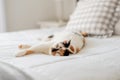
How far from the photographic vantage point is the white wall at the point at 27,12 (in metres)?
3.23

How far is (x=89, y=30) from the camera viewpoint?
1920 mm

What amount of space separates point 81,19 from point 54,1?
5.38 ft

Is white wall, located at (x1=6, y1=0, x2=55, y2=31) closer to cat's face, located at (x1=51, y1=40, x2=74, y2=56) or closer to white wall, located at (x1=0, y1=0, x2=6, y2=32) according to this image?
white wall, located at (x1=0, y1=0, x2=6, y2=32)

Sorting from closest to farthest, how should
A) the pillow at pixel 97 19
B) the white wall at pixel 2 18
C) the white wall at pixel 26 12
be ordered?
the pillow at pixel 97 19 → the white wall at pixel 2 18 → the white wall at pixel 26 12

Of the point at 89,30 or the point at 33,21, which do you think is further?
the point at 33,21

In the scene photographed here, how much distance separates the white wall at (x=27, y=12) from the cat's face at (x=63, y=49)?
2.02m

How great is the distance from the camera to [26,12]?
3.38 meters

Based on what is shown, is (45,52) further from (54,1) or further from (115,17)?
(54,1)

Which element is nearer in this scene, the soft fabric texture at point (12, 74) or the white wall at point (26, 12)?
the soft fabric texture at point (12, 74)

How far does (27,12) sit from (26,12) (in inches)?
0.7

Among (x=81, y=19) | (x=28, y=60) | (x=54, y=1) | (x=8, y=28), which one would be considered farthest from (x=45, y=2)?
(x=28, y=60)

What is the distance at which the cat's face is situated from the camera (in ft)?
4.26

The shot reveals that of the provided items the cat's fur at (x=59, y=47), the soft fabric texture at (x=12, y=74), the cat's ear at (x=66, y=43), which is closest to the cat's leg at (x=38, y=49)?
the cat's fur at (x=59, y=47)

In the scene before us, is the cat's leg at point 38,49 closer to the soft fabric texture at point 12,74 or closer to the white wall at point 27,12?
the soft fabric texture at point 12,74
